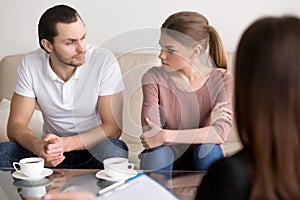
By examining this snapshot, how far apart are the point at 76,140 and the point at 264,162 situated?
4.34 feet

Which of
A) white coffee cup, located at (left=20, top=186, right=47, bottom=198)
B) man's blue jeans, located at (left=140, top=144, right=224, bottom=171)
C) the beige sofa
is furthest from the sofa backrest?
white coffee cup, located at (left=20, top=186, right=47, bottom=198)

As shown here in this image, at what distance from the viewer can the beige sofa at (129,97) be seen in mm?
2410

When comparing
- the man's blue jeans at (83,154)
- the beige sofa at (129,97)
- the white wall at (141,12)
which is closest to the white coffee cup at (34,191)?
the man's blue jeans at (83,154)

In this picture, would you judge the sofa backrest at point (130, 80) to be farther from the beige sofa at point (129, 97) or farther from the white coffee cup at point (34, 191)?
the white coffee cup at point (34, 191)

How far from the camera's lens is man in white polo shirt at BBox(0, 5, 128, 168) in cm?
212

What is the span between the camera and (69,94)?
7.30 ft

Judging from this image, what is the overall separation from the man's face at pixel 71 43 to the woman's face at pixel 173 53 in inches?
13.4

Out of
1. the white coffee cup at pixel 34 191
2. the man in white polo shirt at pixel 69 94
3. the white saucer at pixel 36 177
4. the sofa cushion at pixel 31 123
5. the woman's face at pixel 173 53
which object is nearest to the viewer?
the white coffee cup at pixel 34 191

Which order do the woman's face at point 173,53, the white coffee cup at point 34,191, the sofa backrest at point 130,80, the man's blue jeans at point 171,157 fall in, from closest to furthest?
1. the white coffee cup at point 34,191
2. the man's blue jeans at point 171,157
3. the woman's face at point 173,53
4. the sofa backrest at point 130,80

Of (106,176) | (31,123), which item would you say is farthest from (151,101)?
(31,123)

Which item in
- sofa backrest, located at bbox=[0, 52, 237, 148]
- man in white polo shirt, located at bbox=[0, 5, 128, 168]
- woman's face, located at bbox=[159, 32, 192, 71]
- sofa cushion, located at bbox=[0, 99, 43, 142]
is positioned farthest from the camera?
sofa cushion, located at bbox=[0, 99, 43, 142]

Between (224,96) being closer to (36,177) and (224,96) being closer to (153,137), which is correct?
(153,137)

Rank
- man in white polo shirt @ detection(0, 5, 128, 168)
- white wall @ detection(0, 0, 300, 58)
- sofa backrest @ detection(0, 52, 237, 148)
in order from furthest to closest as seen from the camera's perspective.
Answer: white wall @ detection(0, 0, 300, 58)
sofa backrest @ detection(0, 52, 237, 148)
man in white polo shirt @ detection(0, 5, 128, 168)

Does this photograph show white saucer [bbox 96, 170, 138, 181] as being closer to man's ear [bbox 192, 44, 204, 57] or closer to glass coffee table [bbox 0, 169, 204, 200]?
glass coffee table [bbox 0, 169, 204, 200]
